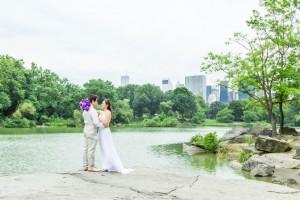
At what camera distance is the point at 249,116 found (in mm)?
91562

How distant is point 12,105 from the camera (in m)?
64.6

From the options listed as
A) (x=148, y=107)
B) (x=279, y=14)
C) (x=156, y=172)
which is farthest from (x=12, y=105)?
(x=156, y=172)

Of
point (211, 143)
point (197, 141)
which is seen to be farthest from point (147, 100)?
point (211, 143)

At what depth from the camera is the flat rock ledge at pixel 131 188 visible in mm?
6141

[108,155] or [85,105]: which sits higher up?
[85,105]

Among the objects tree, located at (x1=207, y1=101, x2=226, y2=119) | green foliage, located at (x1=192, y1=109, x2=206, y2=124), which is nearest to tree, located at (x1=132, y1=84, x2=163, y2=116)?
green foliage, located at (x1=192, y1=109, x2=206, y2=124)

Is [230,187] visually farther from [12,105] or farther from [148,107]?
[148,107]

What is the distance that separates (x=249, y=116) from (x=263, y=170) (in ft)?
266

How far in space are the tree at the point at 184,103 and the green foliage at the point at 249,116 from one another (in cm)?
1377

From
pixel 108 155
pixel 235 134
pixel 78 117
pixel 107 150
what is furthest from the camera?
pixel 78 117

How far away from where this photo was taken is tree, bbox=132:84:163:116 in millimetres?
99188

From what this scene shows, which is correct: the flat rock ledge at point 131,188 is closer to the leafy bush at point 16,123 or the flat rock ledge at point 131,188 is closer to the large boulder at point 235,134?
the large boulder at point 235,134

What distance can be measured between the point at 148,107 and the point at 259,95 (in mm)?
71439

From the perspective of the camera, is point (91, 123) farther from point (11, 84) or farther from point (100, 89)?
point (100, 89)
